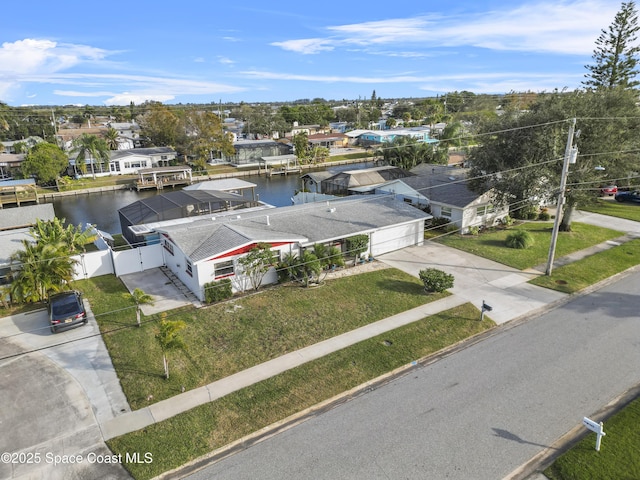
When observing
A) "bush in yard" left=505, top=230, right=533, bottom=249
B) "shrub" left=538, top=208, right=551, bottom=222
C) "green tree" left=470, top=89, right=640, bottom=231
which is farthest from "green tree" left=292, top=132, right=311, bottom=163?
"bush in yard" left=505, top=230, right=533, bottom=249

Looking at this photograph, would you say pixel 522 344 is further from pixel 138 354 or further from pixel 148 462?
pixel 138 354

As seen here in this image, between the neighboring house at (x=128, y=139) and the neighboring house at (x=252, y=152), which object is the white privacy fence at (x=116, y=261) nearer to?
the neighboring house at (x=252, y=152)

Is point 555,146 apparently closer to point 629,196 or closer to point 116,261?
point 629,196

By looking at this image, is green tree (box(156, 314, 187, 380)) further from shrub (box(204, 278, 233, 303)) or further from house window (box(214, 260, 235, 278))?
house window (box(214, 260, 235, 278))

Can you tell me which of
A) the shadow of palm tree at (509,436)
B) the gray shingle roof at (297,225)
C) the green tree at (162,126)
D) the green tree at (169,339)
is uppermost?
the green tree at (162,126)

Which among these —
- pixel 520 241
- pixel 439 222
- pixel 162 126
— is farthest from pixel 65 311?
pixel 162 126

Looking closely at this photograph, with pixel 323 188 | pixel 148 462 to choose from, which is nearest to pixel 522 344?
pixel 148 462

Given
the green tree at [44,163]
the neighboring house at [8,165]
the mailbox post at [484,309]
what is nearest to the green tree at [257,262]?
the mailbox post at [484,309]
